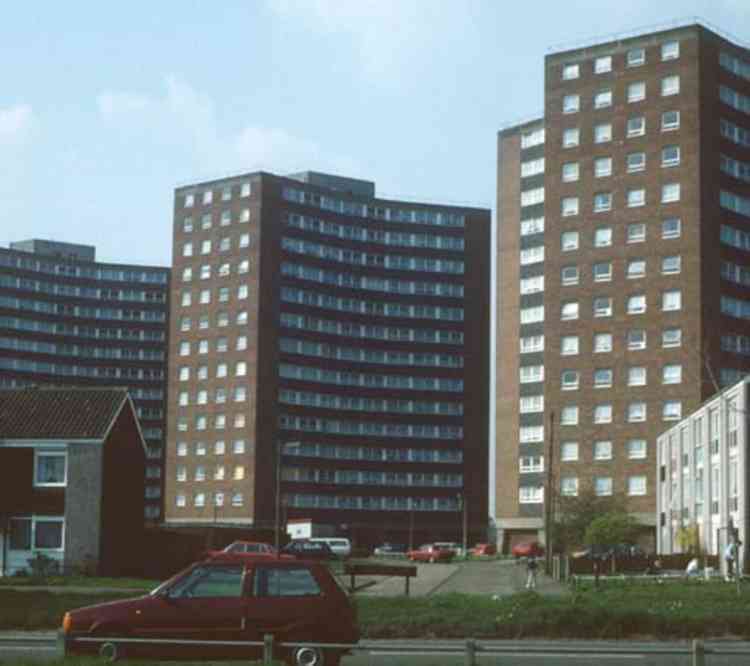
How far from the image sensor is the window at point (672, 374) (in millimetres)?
127119

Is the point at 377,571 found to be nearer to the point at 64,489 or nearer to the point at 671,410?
the point at 64,489

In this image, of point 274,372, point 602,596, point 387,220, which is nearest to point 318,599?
point 602,596

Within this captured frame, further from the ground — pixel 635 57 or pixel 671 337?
pixel 635 57

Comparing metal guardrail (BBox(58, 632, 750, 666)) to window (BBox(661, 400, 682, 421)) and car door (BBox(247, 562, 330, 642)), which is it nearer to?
car door (BBox(247, 562, 330, 642))

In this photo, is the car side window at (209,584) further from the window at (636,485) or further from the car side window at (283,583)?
the window at (636,485)

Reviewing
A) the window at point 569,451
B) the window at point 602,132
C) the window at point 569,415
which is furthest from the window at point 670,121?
the window at point 569,451

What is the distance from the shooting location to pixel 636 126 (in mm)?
133500

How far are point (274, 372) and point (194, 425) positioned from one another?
35.7ft

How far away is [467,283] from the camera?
188000 mm

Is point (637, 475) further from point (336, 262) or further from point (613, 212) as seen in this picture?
point (336, 262)

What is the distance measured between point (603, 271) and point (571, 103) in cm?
1581

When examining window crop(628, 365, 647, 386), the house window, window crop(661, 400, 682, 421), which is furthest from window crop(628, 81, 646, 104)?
the house window

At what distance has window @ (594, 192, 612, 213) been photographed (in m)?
135

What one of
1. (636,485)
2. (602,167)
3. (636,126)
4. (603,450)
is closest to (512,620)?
(636,485)
